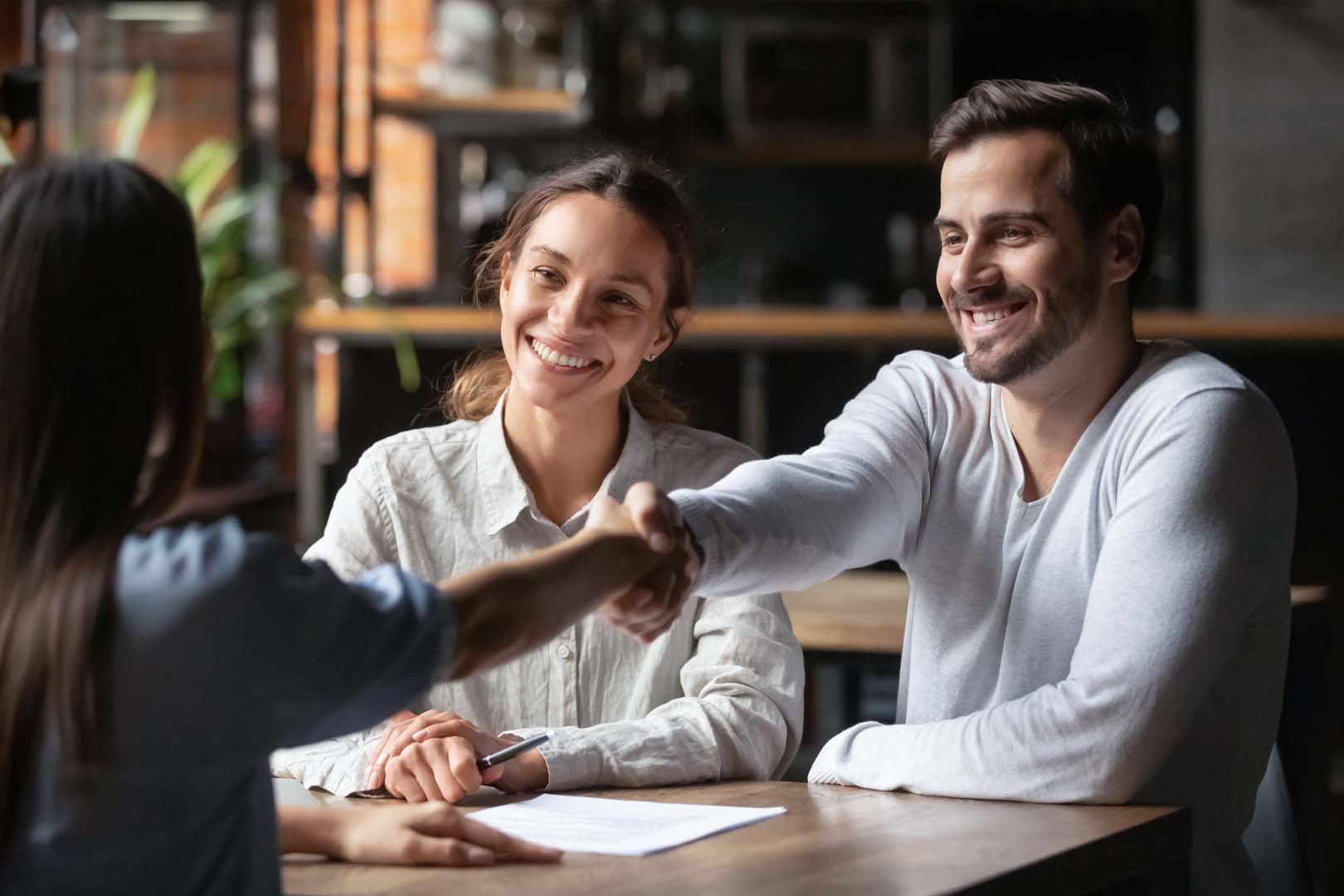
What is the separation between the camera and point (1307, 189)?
6.25 m

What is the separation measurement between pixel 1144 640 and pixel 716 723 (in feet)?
1.33

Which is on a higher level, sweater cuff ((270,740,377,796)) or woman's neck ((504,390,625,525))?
woman's neck ((504,390,625,525))

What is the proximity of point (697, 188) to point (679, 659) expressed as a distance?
15.7ft

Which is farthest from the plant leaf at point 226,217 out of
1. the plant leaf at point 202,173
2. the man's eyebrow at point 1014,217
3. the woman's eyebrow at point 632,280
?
the man's eyebrow at point 1014,217

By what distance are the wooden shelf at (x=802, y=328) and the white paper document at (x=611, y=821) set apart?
7.51ft

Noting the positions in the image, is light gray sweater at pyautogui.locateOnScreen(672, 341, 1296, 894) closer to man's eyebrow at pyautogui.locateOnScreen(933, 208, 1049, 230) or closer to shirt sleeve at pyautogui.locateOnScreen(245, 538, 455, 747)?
man's eyebrow at pyautogui.locateOnScreen(933, 208, 1049, 230)

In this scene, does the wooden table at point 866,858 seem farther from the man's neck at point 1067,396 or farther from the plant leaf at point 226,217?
the plant leaf at point 226,217

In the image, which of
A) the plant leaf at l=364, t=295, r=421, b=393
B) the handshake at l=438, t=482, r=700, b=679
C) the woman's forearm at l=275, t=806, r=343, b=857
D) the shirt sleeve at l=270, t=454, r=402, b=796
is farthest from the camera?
the plant leaf at l=364, t=295, r=421, b=393

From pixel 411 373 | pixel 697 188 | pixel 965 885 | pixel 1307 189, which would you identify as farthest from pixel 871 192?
pixel 965 885

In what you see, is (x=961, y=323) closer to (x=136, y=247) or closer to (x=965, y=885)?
(x=965, y=885)

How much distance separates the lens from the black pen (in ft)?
4.88

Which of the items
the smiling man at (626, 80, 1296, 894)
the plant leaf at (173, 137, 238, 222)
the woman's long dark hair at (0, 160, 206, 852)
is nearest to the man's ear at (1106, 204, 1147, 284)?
the smiling man at (626, 80, 1296, 894)

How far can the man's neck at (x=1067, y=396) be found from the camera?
1728 mm

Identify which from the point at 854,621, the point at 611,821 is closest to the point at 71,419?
the point at 611,821
